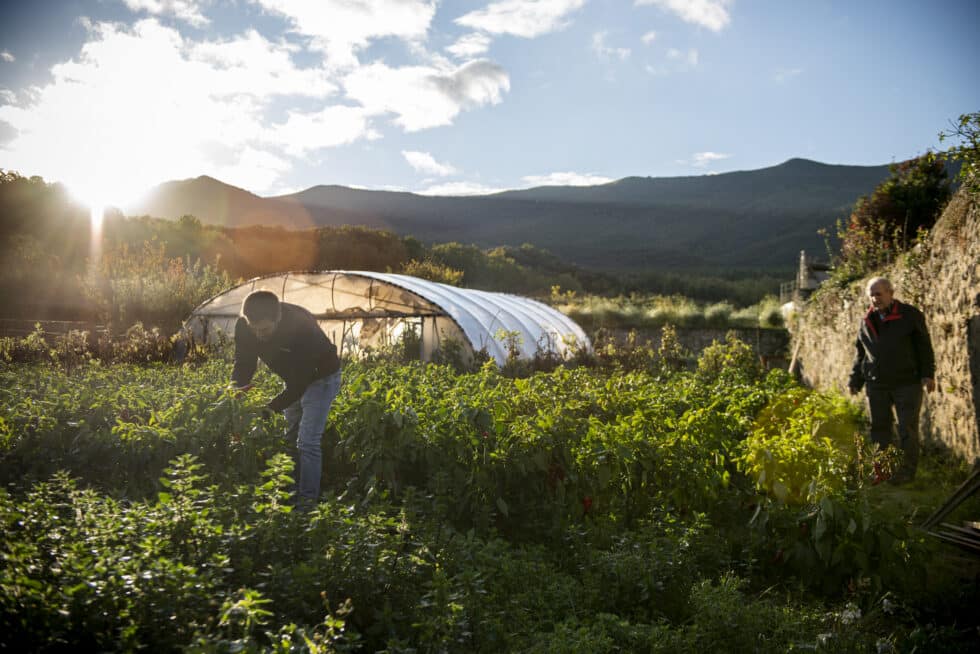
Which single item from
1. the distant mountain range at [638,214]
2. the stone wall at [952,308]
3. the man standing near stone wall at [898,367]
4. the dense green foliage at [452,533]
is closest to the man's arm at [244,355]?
the dense green foliage at [452,533]

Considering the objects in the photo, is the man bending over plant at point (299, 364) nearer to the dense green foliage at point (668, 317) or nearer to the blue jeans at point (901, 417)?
the blue jeans at point (901, 417)

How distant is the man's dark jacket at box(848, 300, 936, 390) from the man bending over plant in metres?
4.37

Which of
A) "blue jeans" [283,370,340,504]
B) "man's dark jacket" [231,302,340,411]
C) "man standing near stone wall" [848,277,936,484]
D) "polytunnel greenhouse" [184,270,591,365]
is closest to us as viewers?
"blue jeans" [283,370,340,504]

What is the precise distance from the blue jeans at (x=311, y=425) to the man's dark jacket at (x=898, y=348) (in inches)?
172

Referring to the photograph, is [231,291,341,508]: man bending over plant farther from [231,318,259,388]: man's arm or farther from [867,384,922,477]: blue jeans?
[867,384,922,477]: blue jeans

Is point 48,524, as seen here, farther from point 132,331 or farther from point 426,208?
point 426,208

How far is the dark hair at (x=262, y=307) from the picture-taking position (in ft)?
13.5

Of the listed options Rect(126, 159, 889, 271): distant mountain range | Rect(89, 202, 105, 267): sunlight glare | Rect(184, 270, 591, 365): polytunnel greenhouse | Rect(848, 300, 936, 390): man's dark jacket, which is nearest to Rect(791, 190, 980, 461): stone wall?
Rect(848, 300, 936, 390): man's dark jacket

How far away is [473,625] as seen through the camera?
235cm

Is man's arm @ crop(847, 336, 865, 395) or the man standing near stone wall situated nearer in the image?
the man standing near stone wall

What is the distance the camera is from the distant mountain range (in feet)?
188

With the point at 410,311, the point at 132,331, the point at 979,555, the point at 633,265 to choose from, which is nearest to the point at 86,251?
the point at 132,331

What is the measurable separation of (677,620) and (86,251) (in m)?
22.2

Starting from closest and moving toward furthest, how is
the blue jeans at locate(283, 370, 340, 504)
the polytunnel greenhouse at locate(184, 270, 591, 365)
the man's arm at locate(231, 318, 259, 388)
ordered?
the blue jeans at locate(283, 370, 340, 504) < the man's arm at locate(231, 318, 259, 388) < the polytunnel greenhouse at locate(184, 270, 591, 365)
